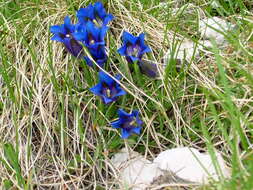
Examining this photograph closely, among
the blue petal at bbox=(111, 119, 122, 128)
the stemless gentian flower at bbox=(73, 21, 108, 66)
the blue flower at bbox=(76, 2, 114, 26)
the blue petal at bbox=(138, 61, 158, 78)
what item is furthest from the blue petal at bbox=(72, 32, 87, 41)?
the blue petal at bbox=(111, 119, 122, 128)

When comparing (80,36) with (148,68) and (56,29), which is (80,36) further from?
(148,68)

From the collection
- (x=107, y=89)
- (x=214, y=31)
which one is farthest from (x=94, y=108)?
(x=214, y=31)

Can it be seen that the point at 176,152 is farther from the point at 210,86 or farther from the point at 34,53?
the point at 34,53

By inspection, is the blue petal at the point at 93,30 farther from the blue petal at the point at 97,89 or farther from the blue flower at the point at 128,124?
the blue flower at the point at 128,124

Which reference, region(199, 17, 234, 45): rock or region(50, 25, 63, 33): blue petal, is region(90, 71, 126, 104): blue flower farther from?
region(199, 17, 234, 45): rock

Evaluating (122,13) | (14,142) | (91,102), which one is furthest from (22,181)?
(122,13)
